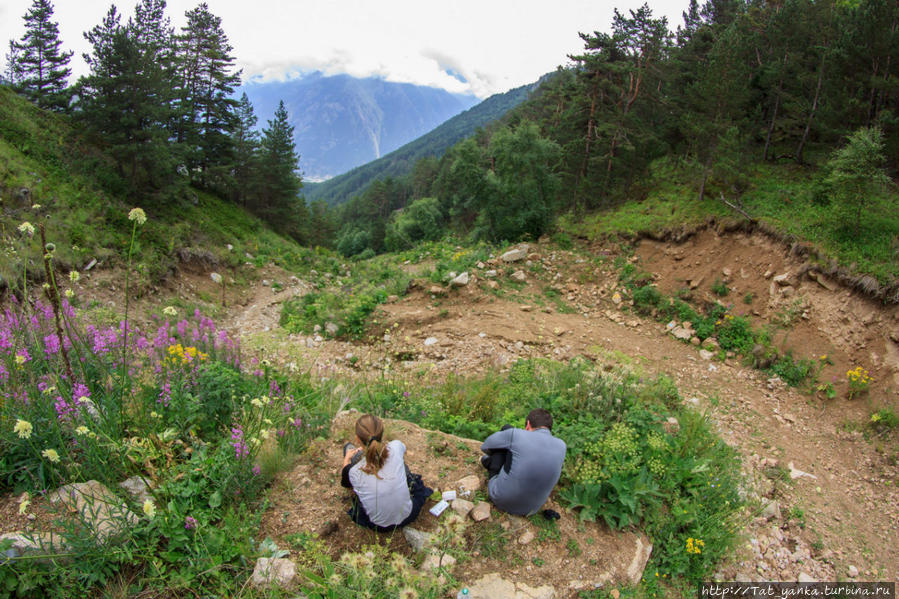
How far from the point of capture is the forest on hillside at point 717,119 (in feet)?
37.7

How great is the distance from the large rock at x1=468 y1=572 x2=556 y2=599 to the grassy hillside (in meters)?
10.7

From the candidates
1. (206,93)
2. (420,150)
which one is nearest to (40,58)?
(206,93)

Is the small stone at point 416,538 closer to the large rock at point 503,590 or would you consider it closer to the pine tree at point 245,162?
the large rock at point 503,590

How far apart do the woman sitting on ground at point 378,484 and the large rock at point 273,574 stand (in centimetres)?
68

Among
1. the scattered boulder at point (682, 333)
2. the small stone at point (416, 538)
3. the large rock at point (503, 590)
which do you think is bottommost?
the scattered boulder at point (682, 333)

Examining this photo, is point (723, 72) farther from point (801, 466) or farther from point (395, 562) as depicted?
point (395, 562)

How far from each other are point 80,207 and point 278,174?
16.0m

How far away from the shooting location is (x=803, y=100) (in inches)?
539

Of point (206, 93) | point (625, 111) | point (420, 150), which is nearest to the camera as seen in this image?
point (625, 111)

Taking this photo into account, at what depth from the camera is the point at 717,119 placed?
1277 centimetres

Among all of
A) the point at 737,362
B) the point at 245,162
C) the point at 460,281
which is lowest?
the point at 737,362

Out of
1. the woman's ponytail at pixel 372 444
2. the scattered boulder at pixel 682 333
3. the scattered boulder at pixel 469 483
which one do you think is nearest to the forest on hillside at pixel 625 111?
the scattered boulder at pixel 682 333

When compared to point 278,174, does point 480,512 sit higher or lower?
lower

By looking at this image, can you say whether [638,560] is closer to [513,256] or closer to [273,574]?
[273,574]
